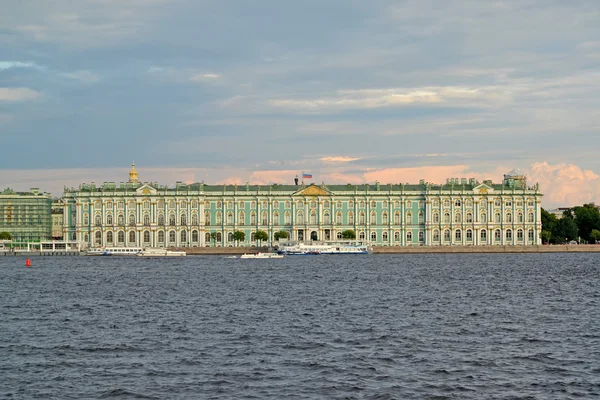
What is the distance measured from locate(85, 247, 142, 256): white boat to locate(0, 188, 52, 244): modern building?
22340 millimetres

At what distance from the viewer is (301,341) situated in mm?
27641

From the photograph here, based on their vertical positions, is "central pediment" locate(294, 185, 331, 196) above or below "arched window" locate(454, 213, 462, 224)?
above

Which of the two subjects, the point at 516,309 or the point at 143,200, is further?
the point at 143,200

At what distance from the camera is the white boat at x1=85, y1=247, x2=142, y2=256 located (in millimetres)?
102188

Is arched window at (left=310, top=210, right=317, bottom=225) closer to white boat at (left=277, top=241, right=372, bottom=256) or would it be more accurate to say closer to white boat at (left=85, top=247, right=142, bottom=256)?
white boat at (left=277, top=241, right=372, bottom=256)

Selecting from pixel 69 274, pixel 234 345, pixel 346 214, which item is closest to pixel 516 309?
pixel 234 345

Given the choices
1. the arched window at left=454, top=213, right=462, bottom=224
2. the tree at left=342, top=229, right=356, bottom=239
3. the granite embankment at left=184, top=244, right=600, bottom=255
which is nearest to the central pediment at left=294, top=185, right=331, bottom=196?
the tree at left=342, top=229, right=356, bottom=239

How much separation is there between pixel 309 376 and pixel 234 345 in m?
4.91

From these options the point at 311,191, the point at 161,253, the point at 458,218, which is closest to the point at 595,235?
the point at 458,218

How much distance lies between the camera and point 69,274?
62.6 metres

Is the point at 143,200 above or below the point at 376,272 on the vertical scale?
above

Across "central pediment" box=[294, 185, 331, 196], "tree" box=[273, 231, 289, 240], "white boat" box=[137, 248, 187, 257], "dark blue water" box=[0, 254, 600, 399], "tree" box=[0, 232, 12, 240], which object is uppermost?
"central pediment" box=[294, 185, 331, 196]

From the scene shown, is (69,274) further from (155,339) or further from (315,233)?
(315,233)

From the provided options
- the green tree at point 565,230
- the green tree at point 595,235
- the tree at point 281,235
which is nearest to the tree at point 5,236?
the tree at point 281,235
